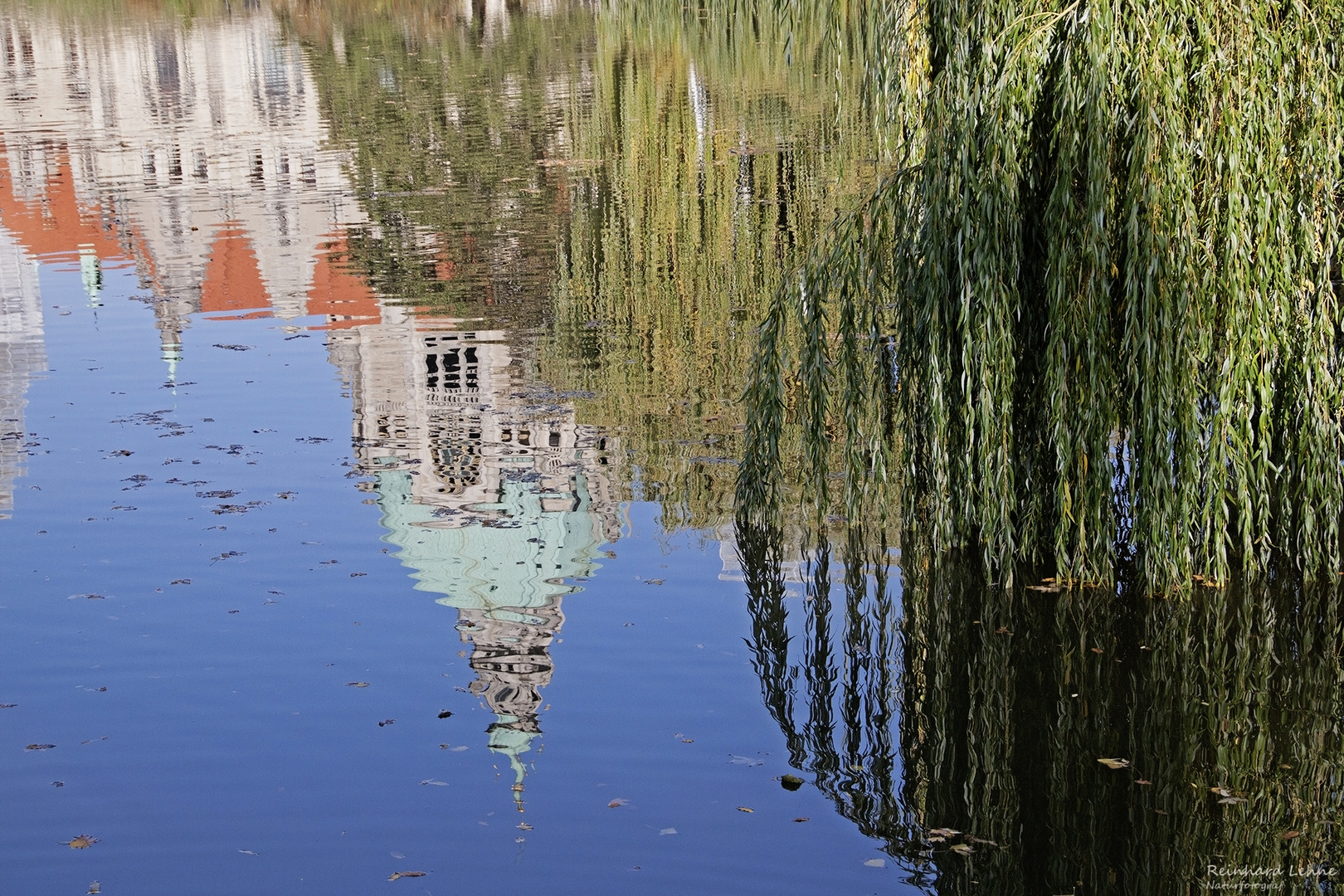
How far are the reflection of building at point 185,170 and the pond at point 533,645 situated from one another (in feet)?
1.12

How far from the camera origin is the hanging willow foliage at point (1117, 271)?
8.71 metres

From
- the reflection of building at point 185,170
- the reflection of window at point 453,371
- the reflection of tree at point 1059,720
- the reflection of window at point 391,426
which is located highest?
the reflection of building at point 185,170

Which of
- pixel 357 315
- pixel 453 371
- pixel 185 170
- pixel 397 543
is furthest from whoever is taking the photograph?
pixel 185 170

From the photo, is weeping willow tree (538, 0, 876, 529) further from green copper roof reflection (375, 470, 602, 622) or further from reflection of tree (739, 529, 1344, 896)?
reflection of tree (739, 529, 1344, 896)

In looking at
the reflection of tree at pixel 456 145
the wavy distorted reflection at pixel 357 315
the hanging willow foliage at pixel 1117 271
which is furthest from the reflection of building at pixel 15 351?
the hanging willow foliage at pixel 1117 271

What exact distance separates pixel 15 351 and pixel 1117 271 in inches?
570

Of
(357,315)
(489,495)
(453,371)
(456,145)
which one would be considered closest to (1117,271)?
(489,495)

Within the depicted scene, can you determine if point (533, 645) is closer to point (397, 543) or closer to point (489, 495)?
point (397, 543)

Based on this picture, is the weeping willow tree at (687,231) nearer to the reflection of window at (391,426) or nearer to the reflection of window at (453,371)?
the reflection of window at (453,371)

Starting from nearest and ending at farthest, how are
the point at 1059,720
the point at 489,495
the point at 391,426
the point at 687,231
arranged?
the point at 1059,720
the point at 489,495
the point at 391,426
the point at 687,231

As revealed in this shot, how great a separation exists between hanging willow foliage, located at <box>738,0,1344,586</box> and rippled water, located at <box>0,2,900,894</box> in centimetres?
226

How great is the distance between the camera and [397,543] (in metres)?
12.1

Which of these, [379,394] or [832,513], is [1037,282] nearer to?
[832,513]

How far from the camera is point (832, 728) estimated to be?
8.94 m
